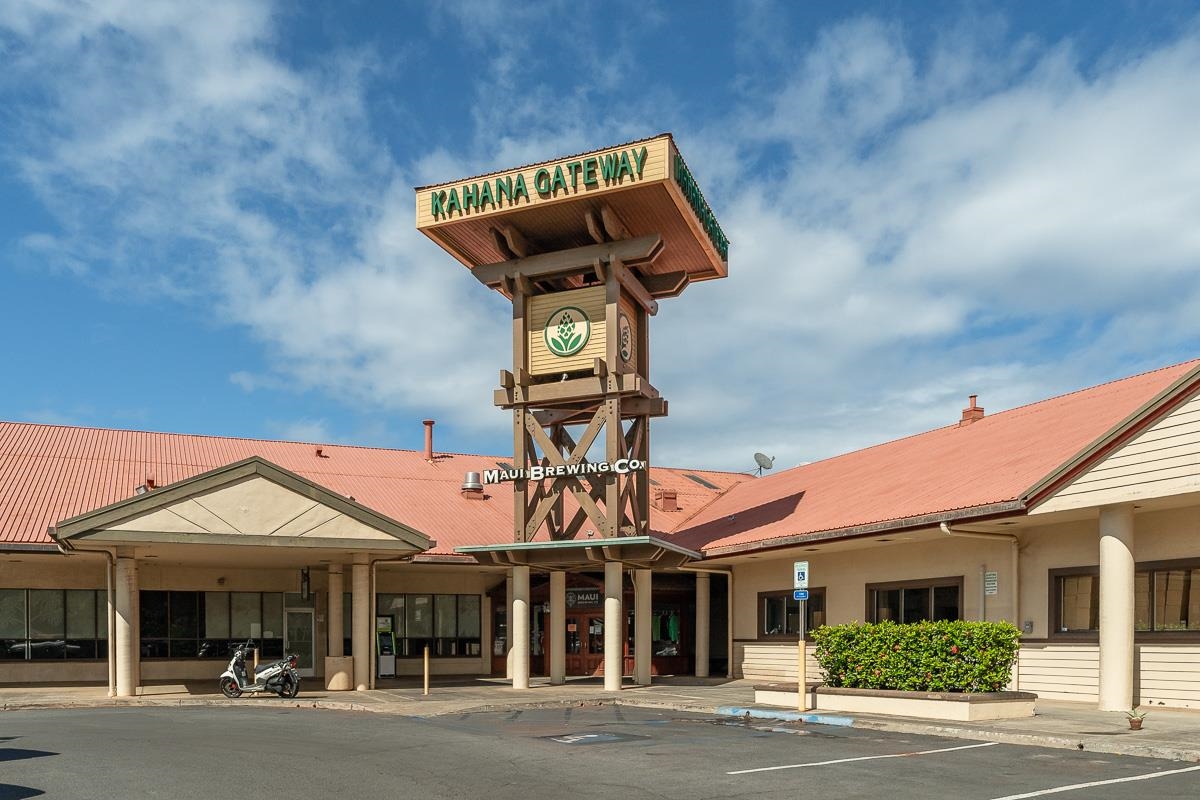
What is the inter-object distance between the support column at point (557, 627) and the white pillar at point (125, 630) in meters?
9.64

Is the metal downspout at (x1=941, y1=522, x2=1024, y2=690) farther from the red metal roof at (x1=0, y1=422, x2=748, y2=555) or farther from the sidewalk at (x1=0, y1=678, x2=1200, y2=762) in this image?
the red metal roof at (x1=0, y1=422, x2=748, y2=555)

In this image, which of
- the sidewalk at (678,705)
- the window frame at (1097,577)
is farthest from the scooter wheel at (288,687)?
the window frame at (1097,577)

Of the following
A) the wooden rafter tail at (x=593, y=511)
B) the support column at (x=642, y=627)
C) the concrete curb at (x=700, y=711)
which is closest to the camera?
the concrete curb at (x=700, y=711)

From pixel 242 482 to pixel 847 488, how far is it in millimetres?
13937

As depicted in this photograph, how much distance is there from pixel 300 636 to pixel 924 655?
18.7 meters

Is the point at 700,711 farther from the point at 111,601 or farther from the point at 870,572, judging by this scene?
the point at 111,601

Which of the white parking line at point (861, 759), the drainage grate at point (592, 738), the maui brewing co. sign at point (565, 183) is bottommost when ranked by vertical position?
the drainage grate at point (592, 738)

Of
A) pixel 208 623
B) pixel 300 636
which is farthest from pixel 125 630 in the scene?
pixel 300 636

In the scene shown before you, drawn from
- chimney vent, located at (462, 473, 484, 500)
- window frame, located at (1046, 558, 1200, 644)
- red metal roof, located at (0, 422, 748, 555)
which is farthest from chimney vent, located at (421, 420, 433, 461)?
window frame, located at (1046, 558, 1200, 644)

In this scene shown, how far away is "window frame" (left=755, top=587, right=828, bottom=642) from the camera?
2745 centimetres

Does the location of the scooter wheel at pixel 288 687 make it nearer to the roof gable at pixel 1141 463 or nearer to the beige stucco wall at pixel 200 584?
the beige stucco wall at pixel 200 584

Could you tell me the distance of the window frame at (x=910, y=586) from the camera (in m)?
22.9

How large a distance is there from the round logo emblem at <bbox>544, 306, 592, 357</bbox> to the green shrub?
34.1 feet

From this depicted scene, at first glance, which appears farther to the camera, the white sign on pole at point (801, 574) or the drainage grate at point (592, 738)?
the white sign on pole at point (801, 574)
